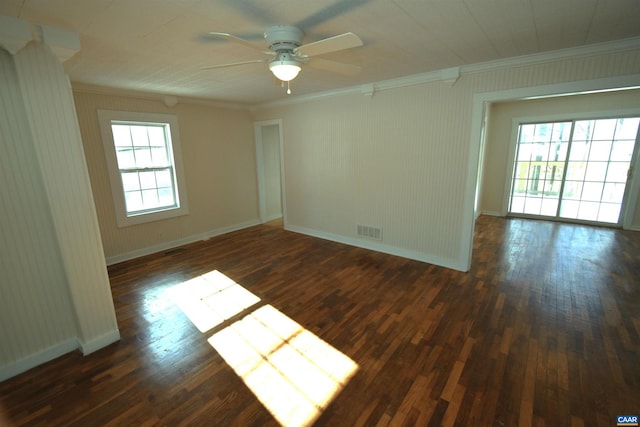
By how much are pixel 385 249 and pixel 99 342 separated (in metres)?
3.56

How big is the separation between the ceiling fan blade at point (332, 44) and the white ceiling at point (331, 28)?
0.64 ft

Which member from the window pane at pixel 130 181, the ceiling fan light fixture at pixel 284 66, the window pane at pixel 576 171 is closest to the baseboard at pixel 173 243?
the window pane at pixel 130 181

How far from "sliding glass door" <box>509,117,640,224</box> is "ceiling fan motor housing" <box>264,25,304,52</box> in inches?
244

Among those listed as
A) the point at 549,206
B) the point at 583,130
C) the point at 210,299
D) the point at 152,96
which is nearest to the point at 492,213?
the point at 549,206

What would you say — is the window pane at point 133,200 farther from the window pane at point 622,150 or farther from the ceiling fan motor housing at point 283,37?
the window pane at point 622,150

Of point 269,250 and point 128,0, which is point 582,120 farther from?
point 128,0

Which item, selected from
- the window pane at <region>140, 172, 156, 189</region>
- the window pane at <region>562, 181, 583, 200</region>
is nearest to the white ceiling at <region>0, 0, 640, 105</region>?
the window pane at <region>140, 172, 156, 189</region>

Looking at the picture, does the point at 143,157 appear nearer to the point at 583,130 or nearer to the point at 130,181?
the point at 130,181

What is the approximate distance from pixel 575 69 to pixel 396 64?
1688 millimetres

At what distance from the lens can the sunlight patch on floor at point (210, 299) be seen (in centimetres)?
275

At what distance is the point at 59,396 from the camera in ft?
6.18

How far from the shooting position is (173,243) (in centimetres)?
476

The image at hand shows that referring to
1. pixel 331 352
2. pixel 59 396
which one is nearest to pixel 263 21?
pixel 331 352

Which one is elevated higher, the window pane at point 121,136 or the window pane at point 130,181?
the window pane at point 121,136
